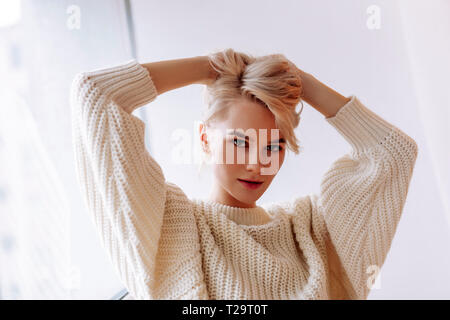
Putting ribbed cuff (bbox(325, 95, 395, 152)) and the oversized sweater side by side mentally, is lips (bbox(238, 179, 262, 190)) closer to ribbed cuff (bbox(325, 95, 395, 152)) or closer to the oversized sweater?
the oversized sweater

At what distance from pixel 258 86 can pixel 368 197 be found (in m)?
0.36

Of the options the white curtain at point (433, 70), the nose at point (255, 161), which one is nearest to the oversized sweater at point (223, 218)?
the nose at point (255, 161)

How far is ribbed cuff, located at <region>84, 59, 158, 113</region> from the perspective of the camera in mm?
734

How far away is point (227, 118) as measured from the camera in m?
0.84

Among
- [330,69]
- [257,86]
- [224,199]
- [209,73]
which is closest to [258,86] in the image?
[257,86]

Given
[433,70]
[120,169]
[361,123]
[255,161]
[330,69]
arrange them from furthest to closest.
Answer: [330,69]
[433,70]
[361,123]
[255,161]
[120,169]

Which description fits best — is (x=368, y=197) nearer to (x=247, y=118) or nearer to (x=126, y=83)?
(x=247, y=118)

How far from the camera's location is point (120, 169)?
714mm

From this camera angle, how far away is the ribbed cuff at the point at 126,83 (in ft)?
2.41

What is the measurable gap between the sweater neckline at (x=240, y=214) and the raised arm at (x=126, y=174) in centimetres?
8

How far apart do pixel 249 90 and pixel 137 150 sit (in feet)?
0.87

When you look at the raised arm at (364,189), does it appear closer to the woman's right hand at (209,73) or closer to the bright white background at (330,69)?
the woman's right hand at (209,73)

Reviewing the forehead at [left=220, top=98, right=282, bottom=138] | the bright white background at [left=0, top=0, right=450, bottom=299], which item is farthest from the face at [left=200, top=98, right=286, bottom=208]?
the bright white background at [left=0, top=0, right=450, bottom=299]
